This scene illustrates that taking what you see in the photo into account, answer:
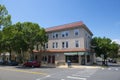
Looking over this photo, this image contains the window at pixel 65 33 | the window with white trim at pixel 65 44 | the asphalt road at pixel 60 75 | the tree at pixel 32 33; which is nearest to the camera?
the asphalt road at pixel 60 75

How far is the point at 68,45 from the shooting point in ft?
151

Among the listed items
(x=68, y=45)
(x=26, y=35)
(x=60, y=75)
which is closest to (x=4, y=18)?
(x=60, y=75)

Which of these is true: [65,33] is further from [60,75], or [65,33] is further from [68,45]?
[60,75]

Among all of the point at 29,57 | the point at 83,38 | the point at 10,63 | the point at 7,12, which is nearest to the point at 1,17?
the point at 7,12

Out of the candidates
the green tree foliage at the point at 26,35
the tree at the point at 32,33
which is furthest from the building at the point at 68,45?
the tree at the point at 32,33

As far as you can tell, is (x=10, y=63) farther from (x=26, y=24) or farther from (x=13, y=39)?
(x=26, y=24)

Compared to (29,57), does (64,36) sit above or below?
above

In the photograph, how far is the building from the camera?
43938 millimetres

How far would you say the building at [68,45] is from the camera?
144 feet

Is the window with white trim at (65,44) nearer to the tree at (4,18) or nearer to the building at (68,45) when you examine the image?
the building at (68,45)

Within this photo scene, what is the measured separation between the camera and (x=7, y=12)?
21828 millimetres

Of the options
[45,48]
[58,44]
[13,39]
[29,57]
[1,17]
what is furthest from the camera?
[29,57]

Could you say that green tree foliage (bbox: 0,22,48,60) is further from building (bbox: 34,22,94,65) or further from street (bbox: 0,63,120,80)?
street (bbox: 0,63,120,80)

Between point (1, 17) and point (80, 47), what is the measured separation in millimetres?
25604
